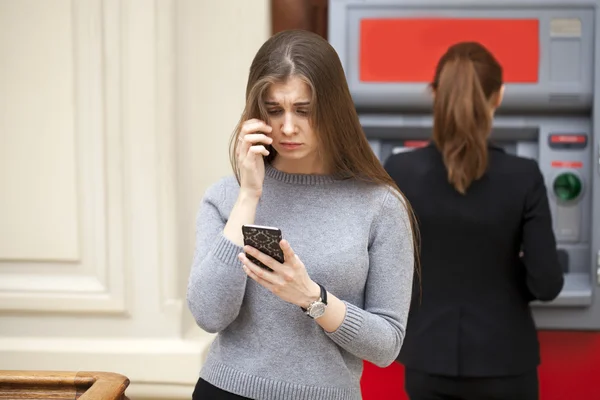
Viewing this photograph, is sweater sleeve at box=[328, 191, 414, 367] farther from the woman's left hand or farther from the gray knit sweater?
the woman's left hand

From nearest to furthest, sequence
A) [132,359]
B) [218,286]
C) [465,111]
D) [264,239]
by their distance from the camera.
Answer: [264,239]
[218,286]
[465,111]
[132,359]

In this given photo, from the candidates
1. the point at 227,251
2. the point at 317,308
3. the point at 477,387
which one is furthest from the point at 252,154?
the point at 477,387

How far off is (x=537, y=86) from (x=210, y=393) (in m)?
1.53

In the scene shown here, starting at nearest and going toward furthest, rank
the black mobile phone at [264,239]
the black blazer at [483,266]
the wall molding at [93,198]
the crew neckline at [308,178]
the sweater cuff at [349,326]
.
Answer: the black mobile phone at [264,239], the sweater cuff at [349,326], the crew neckline at [308,178], the black blazer at [483,266], the wall molding at [93,198]

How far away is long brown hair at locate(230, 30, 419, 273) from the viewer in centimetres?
146

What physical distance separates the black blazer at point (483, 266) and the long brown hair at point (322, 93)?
2.01 feet

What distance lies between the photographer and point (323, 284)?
1492mm

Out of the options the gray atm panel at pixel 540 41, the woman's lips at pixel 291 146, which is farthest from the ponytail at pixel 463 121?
the woman's lips at pixel 291 146

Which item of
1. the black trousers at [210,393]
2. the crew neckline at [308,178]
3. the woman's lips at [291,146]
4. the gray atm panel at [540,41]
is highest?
the gray atm panel at [540,41]

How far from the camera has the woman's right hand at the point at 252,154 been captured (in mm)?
1470

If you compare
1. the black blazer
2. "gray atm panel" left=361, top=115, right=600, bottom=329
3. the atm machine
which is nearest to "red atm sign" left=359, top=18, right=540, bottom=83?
the atm machine

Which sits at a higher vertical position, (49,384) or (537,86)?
(537,86)

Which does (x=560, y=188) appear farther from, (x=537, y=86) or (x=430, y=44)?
(x=430, y=44)

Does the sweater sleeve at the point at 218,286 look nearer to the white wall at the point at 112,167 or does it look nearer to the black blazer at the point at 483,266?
the black blazer at the point at 483,266
